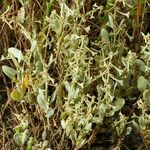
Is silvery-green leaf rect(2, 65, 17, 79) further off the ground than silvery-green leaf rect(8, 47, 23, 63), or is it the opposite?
silvery-green leaf rect(8, 47, 23, 63)

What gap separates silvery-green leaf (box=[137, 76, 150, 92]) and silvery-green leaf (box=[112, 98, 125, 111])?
6 centimetres

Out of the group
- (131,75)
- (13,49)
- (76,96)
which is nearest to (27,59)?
(13,49)

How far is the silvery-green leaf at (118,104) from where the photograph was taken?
1.39 m

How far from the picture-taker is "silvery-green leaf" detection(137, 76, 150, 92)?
4.60 ft

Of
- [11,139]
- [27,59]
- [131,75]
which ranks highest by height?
[27,59]

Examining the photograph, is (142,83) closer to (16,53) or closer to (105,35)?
(105,35)

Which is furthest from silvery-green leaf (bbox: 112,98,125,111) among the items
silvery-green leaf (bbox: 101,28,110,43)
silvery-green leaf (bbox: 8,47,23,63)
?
silvery-green leaf (bbox: 8,47,23,63)

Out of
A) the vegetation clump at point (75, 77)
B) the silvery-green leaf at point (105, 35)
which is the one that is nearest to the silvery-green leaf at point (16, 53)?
the vegetation clump at point (75, 77)

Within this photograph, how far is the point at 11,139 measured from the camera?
4.88ft

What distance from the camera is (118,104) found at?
55.2 inches

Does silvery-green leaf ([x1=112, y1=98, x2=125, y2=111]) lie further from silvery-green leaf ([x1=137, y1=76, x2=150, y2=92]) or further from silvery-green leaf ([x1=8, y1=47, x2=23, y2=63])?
silvery-green leaf ([x1=8, y1=47, x2=23, y2=63])

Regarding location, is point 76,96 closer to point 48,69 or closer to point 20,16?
point 48,69

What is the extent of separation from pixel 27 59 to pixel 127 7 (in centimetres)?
35

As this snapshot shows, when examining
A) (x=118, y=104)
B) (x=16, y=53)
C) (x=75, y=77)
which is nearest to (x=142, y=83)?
(x=118, y=104)
